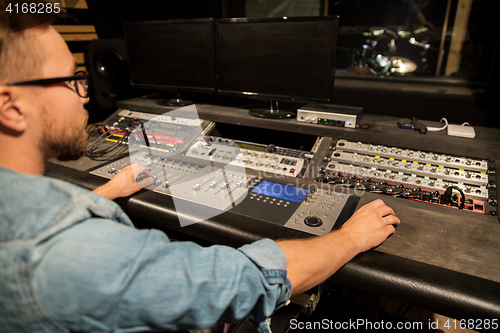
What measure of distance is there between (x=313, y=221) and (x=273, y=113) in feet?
2.52

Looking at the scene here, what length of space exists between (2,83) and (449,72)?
315cm

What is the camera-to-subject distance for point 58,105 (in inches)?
23.1

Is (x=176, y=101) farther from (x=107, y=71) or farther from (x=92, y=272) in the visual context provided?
(x=92, y=272)

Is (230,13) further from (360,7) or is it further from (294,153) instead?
(294,153)

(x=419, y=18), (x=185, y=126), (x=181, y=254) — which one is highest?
(x=419, y=18)

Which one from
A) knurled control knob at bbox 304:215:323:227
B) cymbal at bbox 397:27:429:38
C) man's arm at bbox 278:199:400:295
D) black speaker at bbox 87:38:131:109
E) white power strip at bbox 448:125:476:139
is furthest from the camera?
cymbal at bbox 397:27:429:38

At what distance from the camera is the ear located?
51 centimetres

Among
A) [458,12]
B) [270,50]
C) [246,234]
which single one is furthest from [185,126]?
[458,12]

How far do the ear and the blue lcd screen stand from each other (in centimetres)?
78

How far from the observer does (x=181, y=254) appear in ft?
1.72

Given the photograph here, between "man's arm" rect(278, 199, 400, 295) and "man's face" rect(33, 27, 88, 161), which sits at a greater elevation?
"man's face" rect(33, 27, 88, 161)

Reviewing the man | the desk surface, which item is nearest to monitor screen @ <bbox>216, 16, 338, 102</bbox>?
the desk surface

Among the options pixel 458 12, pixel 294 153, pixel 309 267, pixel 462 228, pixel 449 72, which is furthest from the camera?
pixel 449 72

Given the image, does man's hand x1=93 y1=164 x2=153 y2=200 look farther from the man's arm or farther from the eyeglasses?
the man's arm
